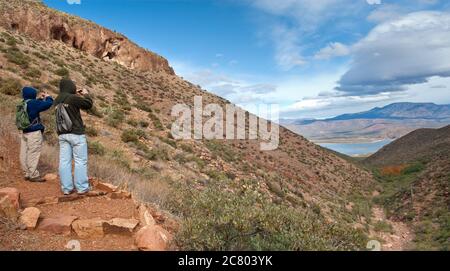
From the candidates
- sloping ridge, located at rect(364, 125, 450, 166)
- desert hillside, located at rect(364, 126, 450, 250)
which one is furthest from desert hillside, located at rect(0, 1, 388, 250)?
sloping ridge, located at rect(364, 125, 450, 166)

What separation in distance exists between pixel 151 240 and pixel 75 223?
4.09ft

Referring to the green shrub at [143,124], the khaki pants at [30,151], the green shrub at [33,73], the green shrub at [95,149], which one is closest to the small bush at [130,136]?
the green shrub at [143,124]

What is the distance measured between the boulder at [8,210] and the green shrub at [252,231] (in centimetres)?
240

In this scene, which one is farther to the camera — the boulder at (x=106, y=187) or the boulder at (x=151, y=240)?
the boulder at (x=106, y=187)

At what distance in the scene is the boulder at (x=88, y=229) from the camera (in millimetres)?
5109

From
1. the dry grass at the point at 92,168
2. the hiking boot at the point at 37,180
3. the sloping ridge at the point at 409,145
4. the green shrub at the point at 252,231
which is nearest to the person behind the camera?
the green shrub at the point at 252,231

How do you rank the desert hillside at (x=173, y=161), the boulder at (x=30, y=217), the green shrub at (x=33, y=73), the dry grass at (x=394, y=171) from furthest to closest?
1. the dry grass at (x=394, y=171)
2. the green shrub at (x=33, y=73)
3. the desert hillside at (x=173, y=161)
4. the boulder at (x=30, y=217)

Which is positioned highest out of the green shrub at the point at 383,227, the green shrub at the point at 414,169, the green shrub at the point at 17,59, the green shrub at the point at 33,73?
the green shrub at the point at 17,59

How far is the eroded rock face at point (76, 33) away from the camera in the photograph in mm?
33469

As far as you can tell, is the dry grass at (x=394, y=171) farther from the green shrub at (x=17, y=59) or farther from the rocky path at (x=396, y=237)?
the green shrub at (x=17, y=59)

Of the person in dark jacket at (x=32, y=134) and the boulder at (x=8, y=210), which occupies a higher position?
the person in dark jacket at (x=32, y=134)

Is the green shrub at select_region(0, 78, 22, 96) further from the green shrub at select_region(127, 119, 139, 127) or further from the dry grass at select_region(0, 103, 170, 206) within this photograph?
the dry grass at select_region(0, 103, 170, 206)

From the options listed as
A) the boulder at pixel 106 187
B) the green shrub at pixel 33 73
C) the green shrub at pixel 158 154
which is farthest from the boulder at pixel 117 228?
the green shrub at pixel 33 73

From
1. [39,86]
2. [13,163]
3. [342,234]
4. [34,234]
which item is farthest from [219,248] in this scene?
[39,86]
